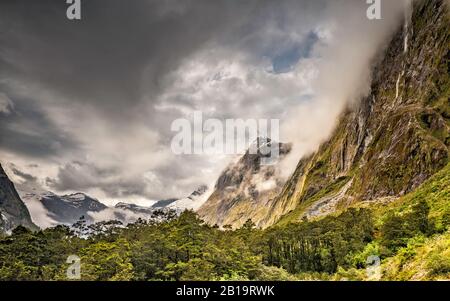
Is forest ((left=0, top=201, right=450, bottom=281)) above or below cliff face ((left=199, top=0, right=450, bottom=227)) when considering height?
below

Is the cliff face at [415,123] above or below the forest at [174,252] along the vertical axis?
above

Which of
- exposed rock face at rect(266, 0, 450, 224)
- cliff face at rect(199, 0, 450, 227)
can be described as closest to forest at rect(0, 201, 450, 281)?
cliff face at rect(199, 0, 450, 227)

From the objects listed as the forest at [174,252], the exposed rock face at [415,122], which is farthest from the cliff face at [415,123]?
the forest at [174,252]

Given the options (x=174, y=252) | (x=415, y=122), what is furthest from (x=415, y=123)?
(x=174, y=252)

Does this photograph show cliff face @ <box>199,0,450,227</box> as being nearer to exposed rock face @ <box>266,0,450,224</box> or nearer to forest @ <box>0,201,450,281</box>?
exposed rock face @ <box>266,0,450,224</box>

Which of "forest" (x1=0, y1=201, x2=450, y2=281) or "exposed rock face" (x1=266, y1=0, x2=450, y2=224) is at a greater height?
"exposed rock face" (x1=266, y1=0, x2=450, y2=224)

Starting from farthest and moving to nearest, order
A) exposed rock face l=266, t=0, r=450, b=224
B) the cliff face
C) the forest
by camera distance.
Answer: exposed rock face l=266, t=0, r=450, b=224 → the cliff face → the forest

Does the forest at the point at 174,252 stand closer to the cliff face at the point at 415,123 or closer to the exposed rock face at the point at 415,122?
the cliff face at the point at 415,123

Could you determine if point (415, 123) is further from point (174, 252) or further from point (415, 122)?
point (174, 252)

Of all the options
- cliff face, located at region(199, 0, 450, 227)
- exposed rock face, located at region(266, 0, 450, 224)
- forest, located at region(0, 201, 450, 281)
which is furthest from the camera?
exposed rock face, located at region(266, 0, 450, 224)

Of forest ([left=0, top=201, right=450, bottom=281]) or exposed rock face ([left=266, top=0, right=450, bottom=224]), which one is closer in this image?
forest ([left=0, top=201, right=450, bottom=281])

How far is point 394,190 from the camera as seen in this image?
5994 inches

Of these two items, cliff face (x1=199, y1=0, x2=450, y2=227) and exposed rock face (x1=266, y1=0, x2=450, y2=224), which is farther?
exposed rock face (x1=266, y1=0, x2=450, y2=224)
